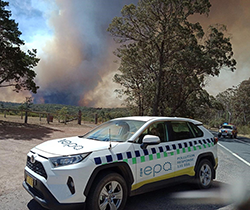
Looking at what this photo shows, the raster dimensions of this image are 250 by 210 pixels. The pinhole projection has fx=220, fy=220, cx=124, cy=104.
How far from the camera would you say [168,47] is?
89.9ft

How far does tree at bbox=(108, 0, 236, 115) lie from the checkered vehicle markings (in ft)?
66.3

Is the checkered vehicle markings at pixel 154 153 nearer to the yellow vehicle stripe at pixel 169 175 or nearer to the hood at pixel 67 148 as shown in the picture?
the hood at pixel 67 148

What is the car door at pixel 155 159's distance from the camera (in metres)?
3.80

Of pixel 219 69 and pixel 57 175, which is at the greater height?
pixel 219 69

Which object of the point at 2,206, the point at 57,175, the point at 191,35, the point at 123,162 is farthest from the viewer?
the point at 191,35

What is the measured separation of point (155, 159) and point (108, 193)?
1.07 metres

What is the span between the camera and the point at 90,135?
4684mm

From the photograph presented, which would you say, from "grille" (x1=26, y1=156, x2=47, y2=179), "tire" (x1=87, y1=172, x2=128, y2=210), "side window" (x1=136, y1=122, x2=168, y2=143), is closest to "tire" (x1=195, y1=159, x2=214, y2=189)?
"side window" (x1=136, y1=122, x2=168, y2=143)

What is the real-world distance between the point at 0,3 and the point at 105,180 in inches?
751

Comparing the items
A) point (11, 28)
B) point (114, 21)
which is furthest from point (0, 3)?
point (114, 21)

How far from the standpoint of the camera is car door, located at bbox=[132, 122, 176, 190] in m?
3.80

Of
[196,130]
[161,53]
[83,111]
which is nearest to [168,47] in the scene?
[161,53]

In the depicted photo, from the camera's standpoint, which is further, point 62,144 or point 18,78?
point 18,78

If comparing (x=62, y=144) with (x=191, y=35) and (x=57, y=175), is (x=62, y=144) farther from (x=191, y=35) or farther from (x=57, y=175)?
(x=191, y=35)
